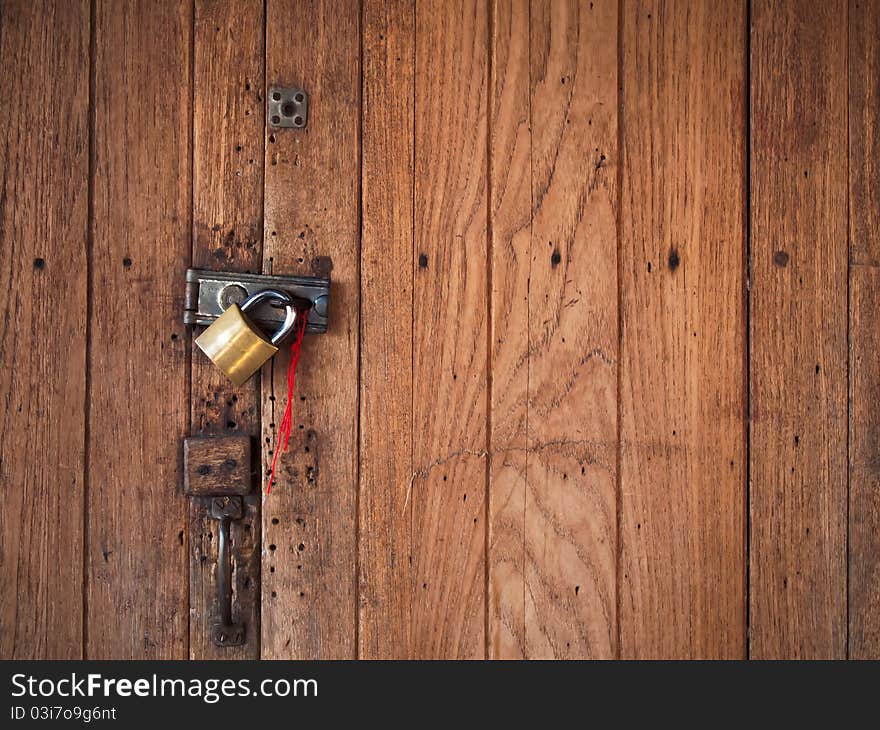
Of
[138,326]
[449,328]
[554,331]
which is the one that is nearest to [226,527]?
[138,326]

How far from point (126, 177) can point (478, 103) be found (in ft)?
1.57

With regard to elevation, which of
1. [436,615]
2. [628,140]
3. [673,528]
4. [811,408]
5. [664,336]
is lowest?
[436,615]

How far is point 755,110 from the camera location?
0.95 meters

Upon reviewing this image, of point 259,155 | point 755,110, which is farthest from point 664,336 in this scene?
point 259,155

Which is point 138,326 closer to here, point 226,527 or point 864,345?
point 226,527

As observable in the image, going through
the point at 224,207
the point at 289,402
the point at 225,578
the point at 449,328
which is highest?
the point at 224,207

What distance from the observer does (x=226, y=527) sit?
901mm

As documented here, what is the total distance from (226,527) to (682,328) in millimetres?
676

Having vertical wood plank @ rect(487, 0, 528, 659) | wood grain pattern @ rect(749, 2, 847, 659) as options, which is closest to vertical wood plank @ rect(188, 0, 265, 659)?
vertical wood plank @ rect(487, 0, 528, 659)

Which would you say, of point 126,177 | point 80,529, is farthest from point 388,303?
point 80,529

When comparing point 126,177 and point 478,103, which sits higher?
point 478,103

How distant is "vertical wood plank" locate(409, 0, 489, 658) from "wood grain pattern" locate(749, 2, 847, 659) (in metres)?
0.39

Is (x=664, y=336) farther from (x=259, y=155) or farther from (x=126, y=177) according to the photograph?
(x=126, y=177)

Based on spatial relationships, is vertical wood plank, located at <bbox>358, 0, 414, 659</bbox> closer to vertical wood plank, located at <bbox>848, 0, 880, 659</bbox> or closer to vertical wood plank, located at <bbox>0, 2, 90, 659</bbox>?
vertical wood plank, located at <bbox>0, 2, 90, 659</bbox>
